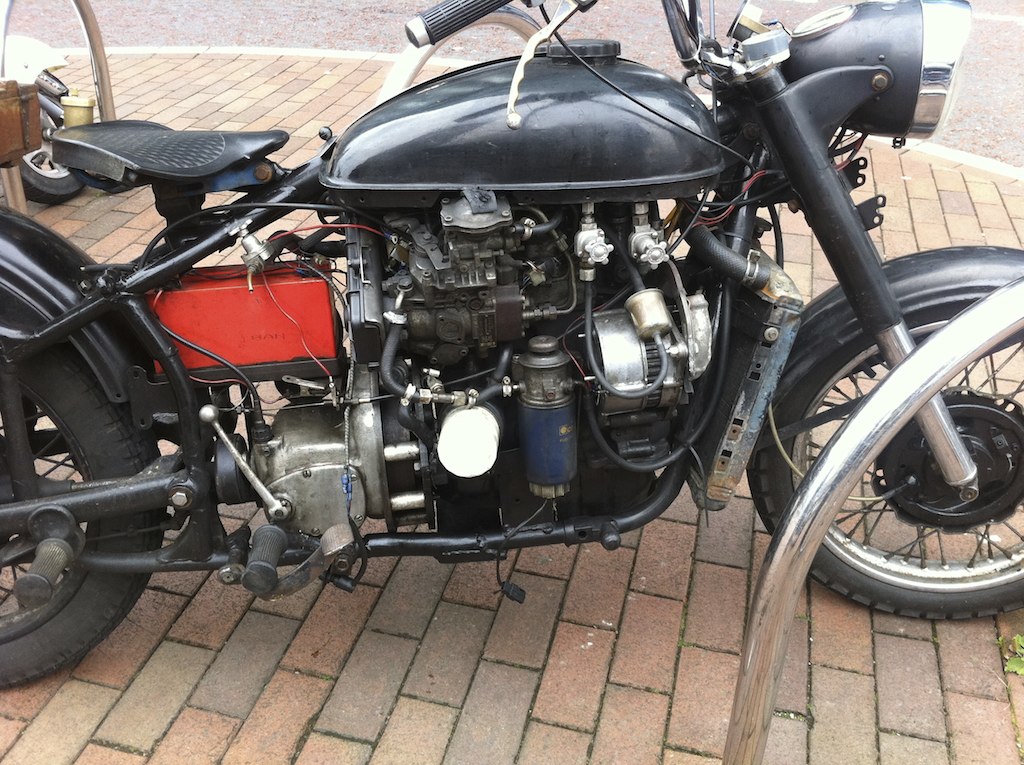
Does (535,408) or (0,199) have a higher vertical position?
(535,408)

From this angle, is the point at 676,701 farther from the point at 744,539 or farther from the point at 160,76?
the point at 160,76

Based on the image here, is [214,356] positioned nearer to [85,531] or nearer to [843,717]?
[85,531]

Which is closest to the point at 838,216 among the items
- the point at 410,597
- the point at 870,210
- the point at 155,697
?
the point at 870,210

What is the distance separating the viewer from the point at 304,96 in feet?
19.6

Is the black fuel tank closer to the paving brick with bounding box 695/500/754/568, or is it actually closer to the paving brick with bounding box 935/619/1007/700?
the paving brick with bounding box 695/500/754/568

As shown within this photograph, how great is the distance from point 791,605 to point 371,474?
95 centimetres

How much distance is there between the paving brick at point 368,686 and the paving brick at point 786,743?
3.05 feet

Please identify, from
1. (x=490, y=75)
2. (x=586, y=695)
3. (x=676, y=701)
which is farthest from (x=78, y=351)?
(x=676, y=701)

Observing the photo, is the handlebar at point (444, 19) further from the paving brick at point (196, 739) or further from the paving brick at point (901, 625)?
the paving brick at point (901, 625)

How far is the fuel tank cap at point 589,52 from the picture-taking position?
76.2 inches

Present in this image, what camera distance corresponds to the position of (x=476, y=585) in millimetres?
2654

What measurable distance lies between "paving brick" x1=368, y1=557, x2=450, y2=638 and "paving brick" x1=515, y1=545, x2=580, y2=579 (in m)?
0.22

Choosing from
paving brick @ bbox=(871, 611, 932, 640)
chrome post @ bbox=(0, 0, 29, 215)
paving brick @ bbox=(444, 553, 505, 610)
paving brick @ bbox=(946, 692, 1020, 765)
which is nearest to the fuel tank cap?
paving brick @ bbox=(444, 553, 505, 610)

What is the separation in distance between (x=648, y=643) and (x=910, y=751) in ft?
2.21
